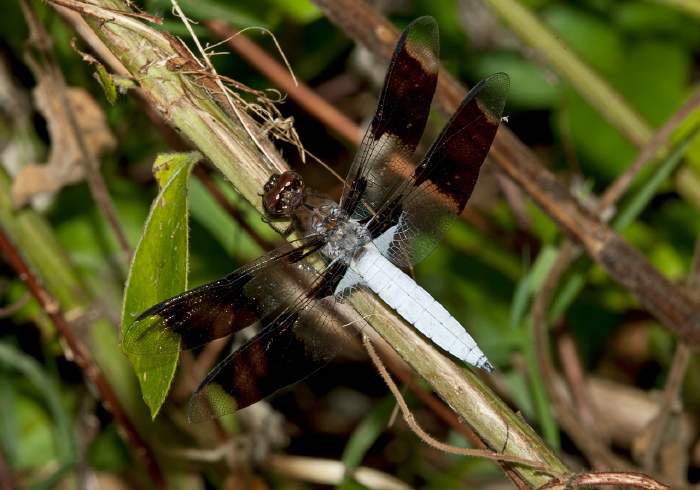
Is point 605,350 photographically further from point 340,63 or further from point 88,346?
point 88,346

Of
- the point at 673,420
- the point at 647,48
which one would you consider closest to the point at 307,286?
the point at 673,420

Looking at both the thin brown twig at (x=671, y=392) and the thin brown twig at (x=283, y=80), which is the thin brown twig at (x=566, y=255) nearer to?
the thin brown twig at (x=671, y=392)

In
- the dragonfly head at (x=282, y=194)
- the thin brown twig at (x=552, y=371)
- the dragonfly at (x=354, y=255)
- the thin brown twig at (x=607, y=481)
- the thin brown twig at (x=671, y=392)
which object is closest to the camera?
the thin brown twig at (x=607, y=481)

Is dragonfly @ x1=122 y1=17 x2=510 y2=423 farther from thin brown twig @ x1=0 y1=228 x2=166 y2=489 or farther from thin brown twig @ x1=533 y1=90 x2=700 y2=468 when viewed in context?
thin brown twig @ x1=0 y1=228 x2=166 y2=489

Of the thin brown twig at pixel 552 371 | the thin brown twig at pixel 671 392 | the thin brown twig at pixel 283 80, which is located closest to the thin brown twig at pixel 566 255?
the thin brown twig at pixel 552 371

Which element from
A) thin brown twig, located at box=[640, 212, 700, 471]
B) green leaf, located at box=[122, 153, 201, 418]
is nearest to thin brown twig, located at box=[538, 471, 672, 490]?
green leaf, located at box=[122, 153, 201, 418]
